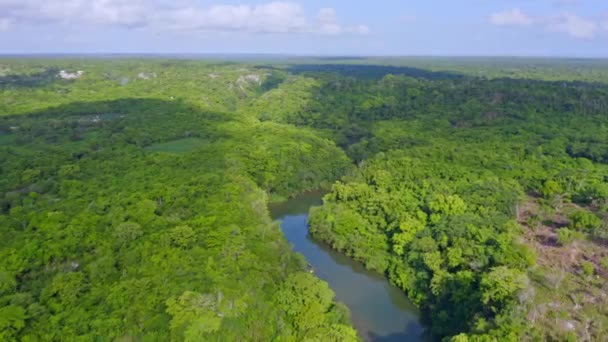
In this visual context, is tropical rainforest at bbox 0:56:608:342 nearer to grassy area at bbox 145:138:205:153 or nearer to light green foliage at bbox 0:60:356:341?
light green foliage at bbox 0:60:356:341

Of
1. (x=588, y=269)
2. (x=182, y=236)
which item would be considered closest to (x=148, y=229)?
(x=182, y=236)

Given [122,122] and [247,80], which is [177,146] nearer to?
[122,122]

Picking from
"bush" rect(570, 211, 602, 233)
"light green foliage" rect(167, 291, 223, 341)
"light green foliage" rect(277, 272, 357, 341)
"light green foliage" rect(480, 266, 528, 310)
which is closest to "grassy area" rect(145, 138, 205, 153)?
"light green foliage" rect(277, 272, 357, 341)

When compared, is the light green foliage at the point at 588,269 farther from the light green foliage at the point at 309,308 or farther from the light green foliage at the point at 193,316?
the light green foliage at the point at 193,316

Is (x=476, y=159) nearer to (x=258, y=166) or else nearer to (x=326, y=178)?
(x=326, y=178)

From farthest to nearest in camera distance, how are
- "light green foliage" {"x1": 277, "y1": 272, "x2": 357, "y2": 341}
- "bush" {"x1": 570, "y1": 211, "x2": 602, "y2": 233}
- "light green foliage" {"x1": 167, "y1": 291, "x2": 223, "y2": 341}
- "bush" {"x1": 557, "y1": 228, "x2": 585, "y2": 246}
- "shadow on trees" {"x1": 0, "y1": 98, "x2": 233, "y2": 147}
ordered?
"shadow on trees" {"x1": 0, "y1": 98, "x2": 233, "y2": 147}
"bush" {"x1": 570, "y1": 211, "x2": 602, "y2": 233}
"bush" {"x1": 557, "y1": 228, "x2": 585, "y2": 246}
"light green foliage" {"x1": 277, "y1": 272, "x2": 357, "y2": 341}
"light green foliage" {"x1": 167, "y1": 291, "x2": 223, "y2": 341}

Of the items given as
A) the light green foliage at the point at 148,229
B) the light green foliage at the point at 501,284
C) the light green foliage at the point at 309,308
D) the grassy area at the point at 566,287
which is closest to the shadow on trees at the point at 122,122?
the light green foliage at the point at 148,229
